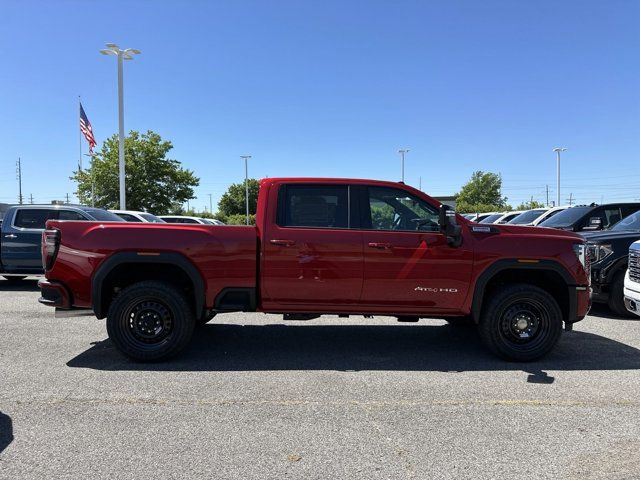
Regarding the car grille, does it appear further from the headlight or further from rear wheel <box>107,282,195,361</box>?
rear wheel <box>107,282,195,361</box>

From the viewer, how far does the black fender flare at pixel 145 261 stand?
5137 mm

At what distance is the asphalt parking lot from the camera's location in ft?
10.4

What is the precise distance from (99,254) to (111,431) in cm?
214

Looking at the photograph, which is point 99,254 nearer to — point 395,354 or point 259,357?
point 259,357

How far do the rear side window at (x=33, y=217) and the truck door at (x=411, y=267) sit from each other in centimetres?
826

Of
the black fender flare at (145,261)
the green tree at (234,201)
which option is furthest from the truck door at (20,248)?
the green tree at (234,201)

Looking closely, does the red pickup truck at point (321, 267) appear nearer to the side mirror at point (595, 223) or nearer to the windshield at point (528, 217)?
the side mirror at point (595, 223)

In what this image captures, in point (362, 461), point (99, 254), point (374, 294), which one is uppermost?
point (99, 254)

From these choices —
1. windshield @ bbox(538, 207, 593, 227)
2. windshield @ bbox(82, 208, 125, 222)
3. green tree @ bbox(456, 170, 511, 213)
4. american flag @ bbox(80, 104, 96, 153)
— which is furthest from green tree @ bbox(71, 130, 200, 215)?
green tree @ bbox(456, 170, 511, 213)

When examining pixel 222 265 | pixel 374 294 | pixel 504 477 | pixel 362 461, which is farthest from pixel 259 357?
pixel 504 477

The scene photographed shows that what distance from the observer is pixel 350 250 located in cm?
521

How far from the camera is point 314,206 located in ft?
17.8

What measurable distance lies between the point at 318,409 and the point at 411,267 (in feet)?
6.27

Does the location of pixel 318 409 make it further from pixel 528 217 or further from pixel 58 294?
pixel 528 217
